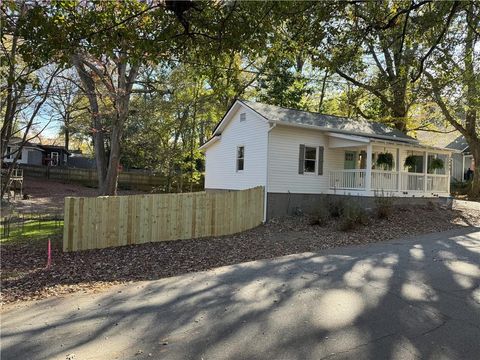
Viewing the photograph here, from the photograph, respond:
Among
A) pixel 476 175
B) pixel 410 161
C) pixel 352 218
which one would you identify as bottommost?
pixel 352 218

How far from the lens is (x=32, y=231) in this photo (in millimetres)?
12320

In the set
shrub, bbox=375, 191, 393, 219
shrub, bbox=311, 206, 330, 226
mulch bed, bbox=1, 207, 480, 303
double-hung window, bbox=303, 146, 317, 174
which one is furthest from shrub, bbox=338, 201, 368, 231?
double-hung window, bbox=303, 146, 317, 174

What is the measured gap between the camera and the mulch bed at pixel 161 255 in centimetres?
704

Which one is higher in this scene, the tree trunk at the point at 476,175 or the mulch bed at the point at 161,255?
the tree trunk at the point at 476,175

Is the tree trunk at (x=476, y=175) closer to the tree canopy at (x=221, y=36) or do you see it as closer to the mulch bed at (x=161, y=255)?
the tree canopy at (x=221, y=36)

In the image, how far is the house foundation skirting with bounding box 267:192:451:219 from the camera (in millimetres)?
15531

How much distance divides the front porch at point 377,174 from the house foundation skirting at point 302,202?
0.85 ft

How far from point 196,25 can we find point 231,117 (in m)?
12.7

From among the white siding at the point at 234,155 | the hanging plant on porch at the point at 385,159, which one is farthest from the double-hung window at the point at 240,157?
the hanging plant on porch at the point at 385,159

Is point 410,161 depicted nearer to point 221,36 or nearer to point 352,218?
point 352,218

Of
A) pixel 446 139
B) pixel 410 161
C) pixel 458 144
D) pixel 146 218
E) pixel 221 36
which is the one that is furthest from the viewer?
pixel 446 139

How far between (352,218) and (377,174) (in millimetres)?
4718

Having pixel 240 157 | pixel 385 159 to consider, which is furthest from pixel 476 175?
pixel 240 157

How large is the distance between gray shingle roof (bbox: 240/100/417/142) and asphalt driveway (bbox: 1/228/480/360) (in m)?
9.78
